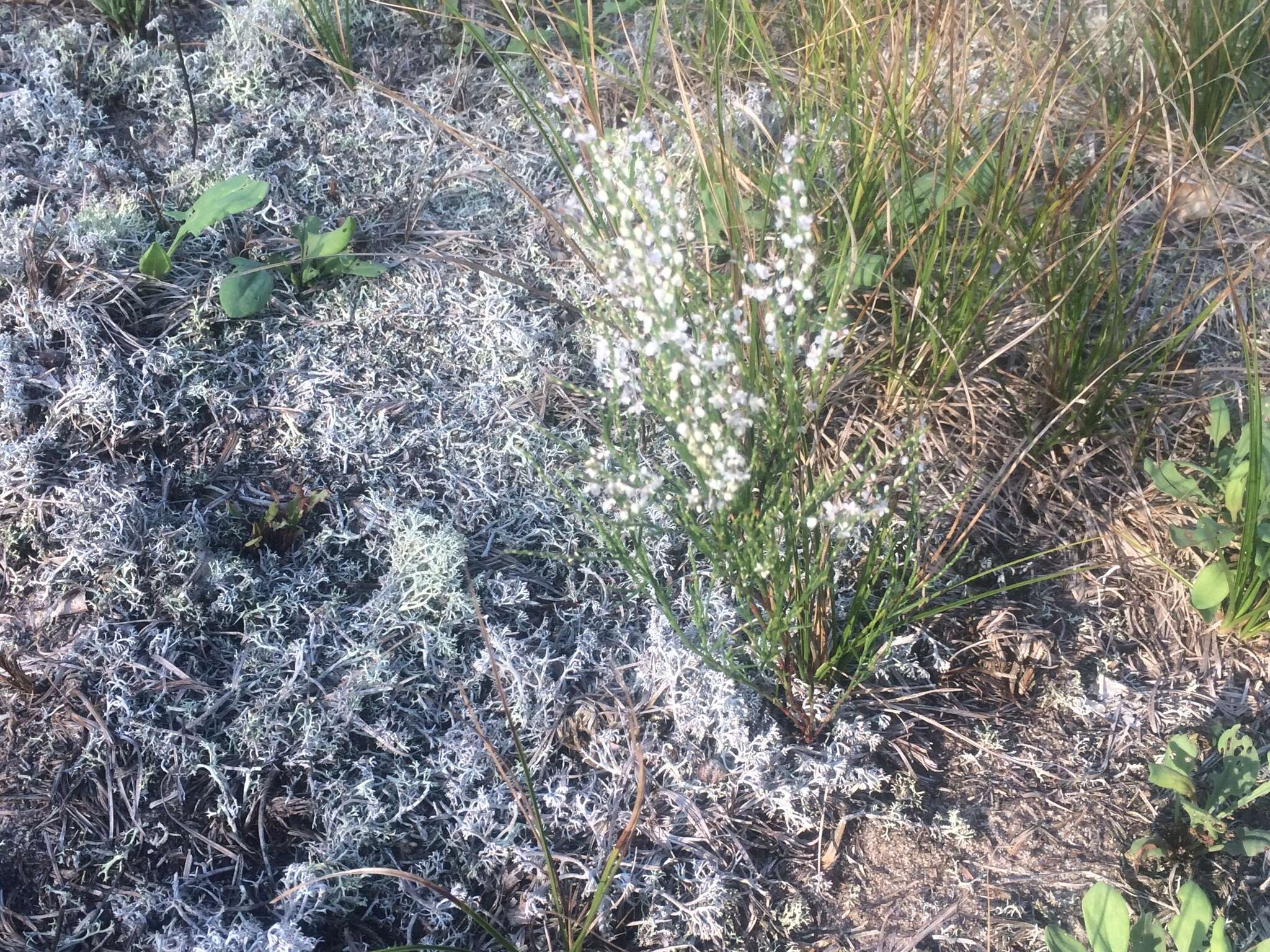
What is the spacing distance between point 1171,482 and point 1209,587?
231mm

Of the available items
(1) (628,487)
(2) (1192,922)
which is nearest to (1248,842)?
(2) (1192,922)

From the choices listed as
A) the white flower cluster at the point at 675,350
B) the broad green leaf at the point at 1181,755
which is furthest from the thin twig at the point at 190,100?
the broad green leaf at the point at 1181,755

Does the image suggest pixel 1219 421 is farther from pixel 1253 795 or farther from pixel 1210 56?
pixel 1210 56

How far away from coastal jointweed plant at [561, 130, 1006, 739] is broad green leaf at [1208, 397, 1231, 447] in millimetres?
660

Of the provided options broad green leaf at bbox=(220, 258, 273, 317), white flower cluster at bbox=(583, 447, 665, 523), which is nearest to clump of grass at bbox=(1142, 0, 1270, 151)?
white flower cluster at bbox=(583, 447, 665, 523)

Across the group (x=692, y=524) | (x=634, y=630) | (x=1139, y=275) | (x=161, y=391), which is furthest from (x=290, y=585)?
(x=1139, y=275)

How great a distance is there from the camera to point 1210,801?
1.66 metres

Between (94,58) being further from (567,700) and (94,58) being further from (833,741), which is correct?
(833,741)

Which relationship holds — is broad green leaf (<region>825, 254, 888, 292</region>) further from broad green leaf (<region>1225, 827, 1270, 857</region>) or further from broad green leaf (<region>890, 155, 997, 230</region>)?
broad green leaf (<region>1225, 827, 1270, 857</region>)

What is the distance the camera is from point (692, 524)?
157cm

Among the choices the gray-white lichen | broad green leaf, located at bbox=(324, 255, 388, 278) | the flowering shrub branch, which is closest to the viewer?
the flowering shrub branch

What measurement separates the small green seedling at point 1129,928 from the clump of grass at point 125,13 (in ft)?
10.3

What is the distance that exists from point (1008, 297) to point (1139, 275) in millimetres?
261

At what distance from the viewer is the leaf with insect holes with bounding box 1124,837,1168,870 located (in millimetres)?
1688
